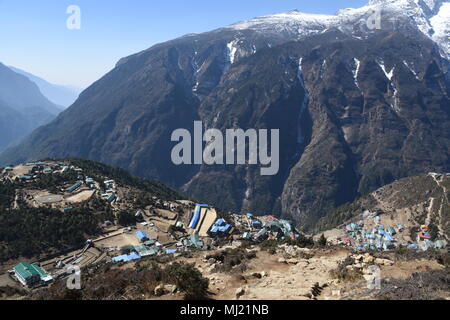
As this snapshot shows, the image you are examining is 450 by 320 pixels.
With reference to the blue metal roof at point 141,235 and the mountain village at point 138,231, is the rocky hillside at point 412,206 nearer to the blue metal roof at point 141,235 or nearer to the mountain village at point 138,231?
the mountain village at point 138,231

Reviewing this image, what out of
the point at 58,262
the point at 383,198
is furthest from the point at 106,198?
the point at 383,198

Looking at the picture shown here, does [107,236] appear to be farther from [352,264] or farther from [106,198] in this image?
[352,264]

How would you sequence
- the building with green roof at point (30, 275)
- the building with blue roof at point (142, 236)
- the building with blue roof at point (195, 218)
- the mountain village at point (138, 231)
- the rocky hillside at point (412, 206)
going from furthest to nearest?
the rocky hillside at point (412, 206)
the building with blue roof at point (195, 218)
the building with blue roof at point (142, 236)
the mountain village at point (138, 231)
the building with green roof at point (30, 275)

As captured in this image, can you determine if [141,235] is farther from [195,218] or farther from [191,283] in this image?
[191,283]

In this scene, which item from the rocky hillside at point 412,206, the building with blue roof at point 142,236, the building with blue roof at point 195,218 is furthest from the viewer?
the rocky hillside at point 412,206

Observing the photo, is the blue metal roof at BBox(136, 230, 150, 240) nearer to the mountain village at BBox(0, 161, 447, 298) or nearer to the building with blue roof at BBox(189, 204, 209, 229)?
the mountain village at BBox(0, 161, 447, 298)

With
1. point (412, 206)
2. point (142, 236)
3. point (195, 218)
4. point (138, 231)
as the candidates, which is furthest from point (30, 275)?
point (412, 206)

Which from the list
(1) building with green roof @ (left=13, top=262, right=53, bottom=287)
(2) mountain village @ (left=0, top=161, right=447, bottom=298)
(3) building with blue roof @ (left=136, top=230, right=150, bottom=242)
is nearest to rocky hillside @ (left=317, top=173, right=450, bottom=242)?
(2) mountain village @ (left=0, top=161, right=447, bottom=298)

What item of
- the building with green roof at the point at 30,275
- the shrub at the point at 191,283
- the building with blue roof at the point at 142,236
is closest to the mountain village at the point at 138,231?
the building with green roof at the point at 30,275

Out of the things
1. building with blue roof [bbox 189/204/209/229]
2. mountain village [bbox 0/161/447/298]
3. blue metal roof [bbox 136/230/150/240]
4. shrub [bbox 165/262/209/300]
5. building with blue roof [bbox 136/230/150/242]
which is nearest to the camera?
shrub [bbox 165/262/209/300]
